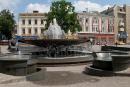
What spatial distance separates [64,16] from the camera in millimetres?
51375

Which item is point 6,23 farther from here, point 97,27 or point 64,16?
point 97,27

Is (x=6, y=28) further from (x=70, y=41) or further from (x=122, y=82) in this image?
(x=122, y=82)

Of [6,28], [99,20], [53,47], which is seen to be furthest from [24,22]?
[53,47]

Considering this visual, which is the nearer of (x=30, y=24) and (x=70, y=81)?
(x=70, y=81)

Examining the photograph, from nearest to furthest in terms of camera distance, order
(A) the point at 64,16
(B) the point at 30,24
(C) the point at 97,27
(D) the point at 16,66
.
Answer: (D) the point at 16,66 < (A) the point at 64,16 < (B) the point at 30,24 < (C) the point at 97,27

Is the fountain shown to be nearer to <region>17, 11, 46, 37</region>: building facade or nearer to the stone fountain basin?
the stone fountain basin

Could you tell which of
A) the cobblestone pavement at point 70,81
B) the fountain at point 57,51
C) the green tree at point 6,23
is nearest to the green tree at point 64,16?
the green tree at point 6,23

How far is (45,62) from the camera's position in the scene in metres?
16.4

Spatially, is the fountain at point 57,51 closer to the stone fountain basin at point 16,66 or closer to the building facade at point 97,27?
the stone fountain basin at point 16,66

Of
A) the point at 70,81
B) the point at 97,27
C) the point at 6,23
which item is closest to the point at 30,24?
the point at 6,23

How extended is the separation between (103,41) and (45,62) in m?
64.5

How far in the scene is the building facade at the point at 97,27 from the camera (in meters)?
75.8

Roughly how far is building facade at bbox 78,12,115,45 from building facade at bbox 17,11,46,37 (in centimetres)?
1003

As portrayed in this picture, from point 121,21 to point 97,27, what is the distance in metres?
9.34
